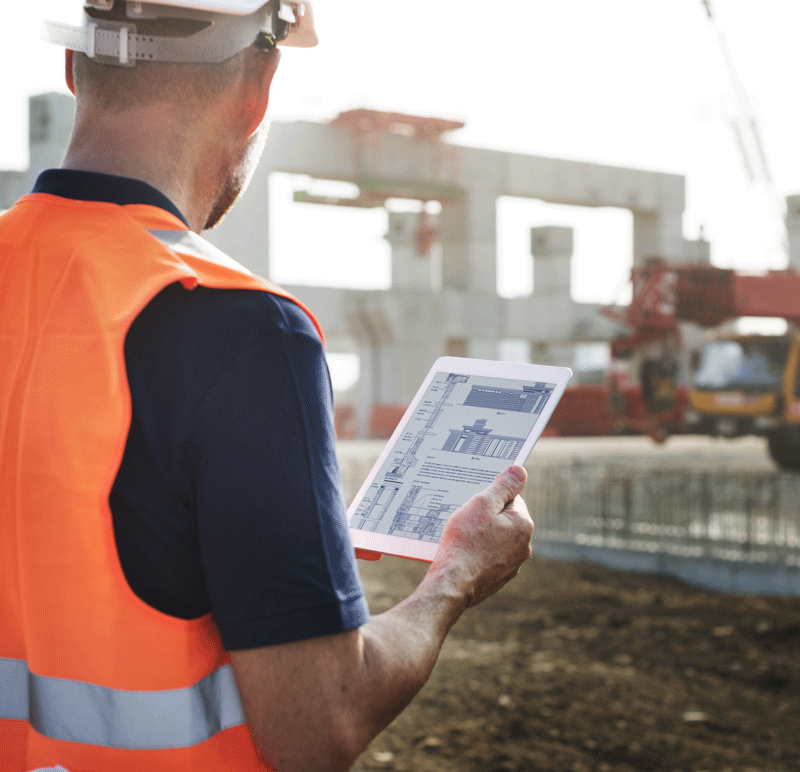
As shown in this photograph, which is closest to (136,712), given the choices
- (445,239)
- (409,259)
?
(409,259)

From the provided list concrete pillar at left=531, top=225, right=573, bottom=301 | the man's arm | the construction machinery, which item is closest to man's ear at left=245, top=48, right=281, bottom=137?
the man's arm

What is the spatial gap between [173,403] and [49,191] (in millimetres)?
404

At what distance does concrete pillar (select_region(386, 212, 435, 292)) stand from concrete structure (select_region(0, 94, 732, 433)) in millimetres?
43

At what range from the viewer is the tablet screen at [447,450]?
171cm

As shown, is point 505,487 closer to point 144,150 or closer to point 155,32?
point 144,150

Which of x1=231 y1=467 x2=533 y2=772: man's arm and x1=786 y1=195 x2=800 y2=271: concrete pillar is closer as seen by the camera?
x1=231 y1=467 x2=533 y2=772: man's arm

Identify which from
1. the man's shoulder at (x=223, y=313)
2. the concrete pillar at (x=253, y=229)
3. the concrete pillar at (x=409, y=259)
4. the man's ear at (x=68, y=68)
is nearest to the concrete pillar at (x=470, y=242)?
the concrete pillar at (x=409, y=259)

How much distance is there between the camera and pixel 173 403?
4.12 ft

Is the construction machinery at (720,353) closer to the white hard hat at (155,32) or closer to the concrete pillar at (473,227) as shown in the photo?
the concrete pillar at (473,227)

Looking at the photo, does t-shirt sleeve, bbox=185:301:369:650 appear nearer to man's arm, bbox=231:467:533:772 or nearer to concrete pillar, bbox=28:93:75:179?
man's arm, bbox=231:467:533:772

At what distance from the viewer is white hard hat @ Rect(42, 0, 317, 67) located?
1.40m

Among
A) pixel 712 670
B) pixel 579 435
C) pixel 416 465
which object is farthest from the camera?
pixel 579 435

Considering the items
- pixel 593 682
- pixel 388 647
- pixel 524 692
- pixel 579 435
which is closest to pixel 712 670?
pixel 593 682

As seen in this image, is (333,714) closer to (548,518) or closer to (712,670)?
(712,670)
